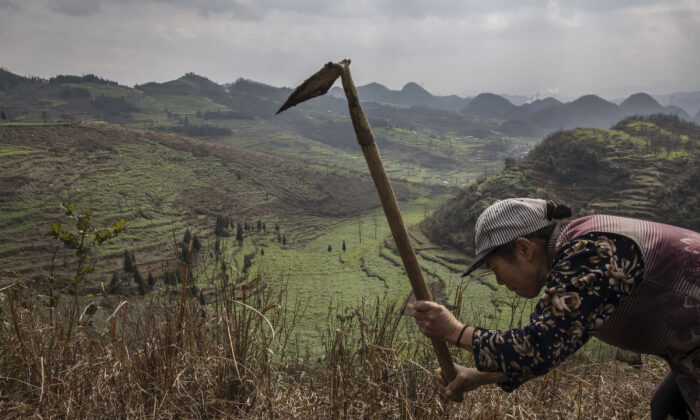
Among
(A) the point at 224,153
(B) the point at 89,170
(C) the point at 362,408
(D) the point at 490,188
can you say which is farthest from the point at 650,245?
(A) the point at 224,153

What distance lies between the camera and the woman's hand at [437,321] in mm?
1496

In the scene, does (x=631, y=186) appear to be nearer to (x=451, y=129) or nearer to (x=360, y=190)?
(x=360, y=190)

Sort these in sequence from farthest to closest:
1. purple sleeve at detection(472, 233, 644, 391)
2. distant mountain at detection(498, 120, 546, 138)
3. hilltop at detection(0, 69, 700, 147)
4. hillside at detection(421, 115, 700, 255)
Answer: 1. distant mountain at detection(498, 120, 546, 138)
2. hilltop at detection(0, 69, 700, 147)
3. hillside at detection(421, 115, 700, 255)
4. purple sleeve at detection(472, 233, 644, 391)

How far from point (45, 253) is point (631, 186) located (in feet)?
158

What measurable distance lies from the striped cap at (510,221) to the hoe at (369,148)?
30 centimetres

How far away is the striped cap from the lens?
1449 mm

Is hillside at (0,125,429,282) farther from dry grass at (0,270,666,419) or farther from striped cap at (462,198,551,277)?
striped cap at (462,198,551,277)

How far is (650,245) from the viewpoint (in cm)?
127

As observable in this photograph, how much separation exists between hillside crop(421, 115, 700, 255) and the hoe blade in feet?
108

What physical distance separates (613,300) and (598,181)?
41.9m

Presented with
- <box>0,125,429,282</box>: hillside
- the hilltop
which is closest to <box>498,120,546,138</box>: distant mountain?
the hilltop

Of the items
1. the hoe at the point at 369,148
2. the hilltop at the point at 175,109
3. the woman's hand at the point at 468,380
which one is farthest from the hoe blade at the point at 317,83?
the hilltop at the point at 175,109

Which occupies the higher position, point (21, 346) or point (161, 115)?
point (161, 115)

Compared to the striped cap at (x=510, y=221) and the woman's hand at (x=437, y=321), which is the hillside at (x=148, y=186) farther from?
the striped cap at (x=510, y=221)
